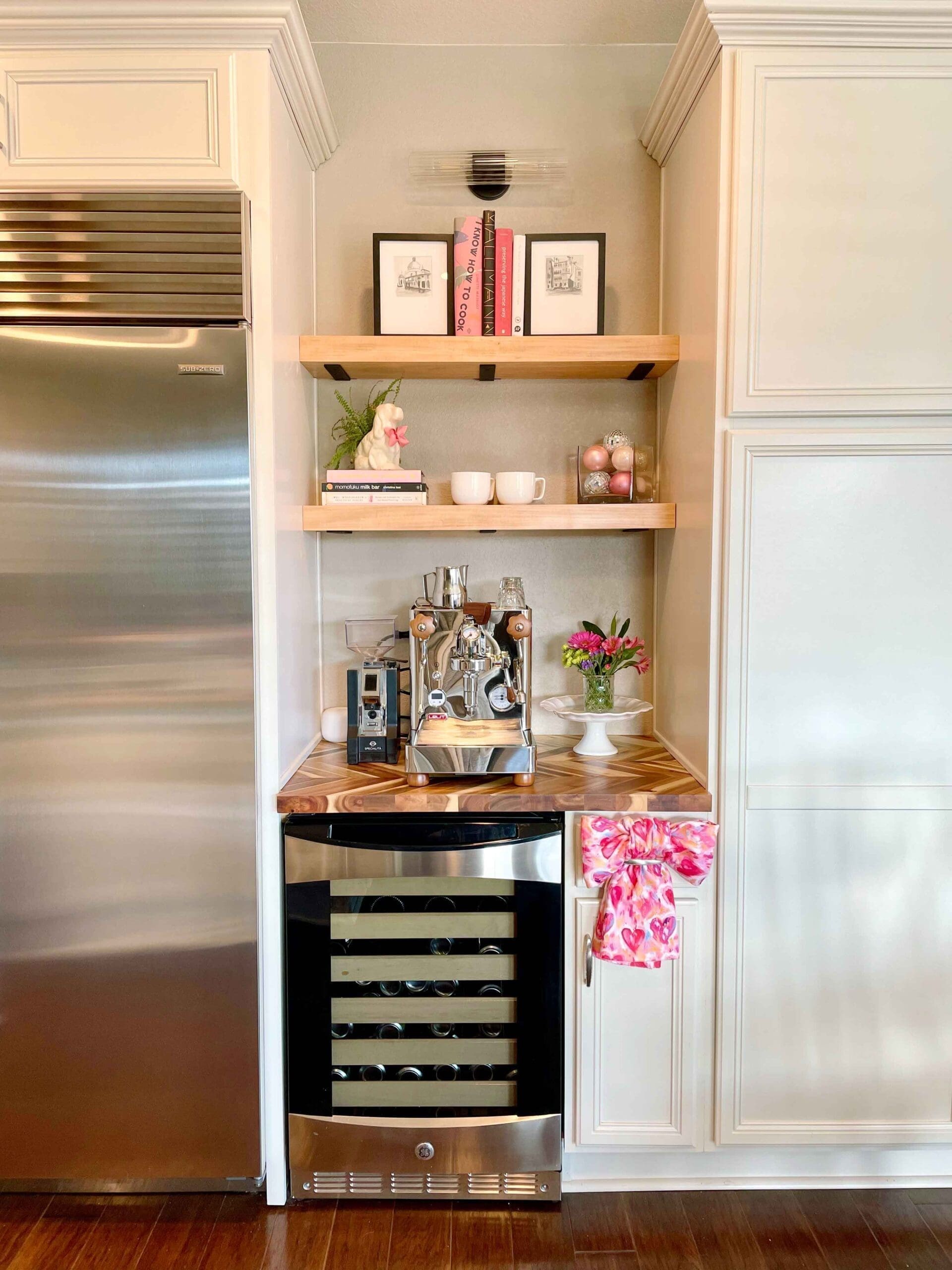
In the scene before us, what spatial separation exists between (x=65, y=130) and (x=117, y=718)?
1.23 metres

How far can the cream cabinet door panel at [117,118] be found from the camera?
175 centimetres

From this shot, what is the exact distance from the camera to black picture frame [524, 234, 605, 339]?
2.15 meters

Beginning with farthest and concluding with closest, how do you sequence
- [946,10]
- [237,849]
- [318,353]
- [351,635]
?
[351,635] < [318,353] < [237,849] < [946,10]

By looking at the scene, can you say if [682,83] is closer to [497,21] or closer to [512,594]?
[497,21]

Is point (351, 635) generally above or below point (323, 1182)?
above

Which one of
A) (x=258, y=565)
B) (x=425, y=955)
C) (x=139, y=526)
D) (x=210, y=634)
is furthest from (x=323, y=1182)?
(x=139, y=526)

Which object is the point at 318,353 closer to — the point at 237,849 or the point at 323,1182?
the point at 237,849

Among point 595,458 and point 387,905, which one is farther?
point 595,458

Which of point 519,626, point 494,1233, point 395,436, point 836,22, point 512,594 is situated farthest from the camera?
point 395,436

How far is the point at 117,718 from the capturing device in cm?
178

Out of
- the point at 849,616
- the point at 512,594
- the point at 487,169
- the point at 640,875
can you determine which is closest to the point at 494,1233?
the point at 640,875

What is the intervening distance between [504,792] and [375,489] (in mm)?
810

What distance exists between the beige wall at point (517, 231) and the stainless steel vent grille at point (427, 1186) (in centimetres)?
109

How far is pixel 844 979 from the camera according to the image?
6.08 feet
